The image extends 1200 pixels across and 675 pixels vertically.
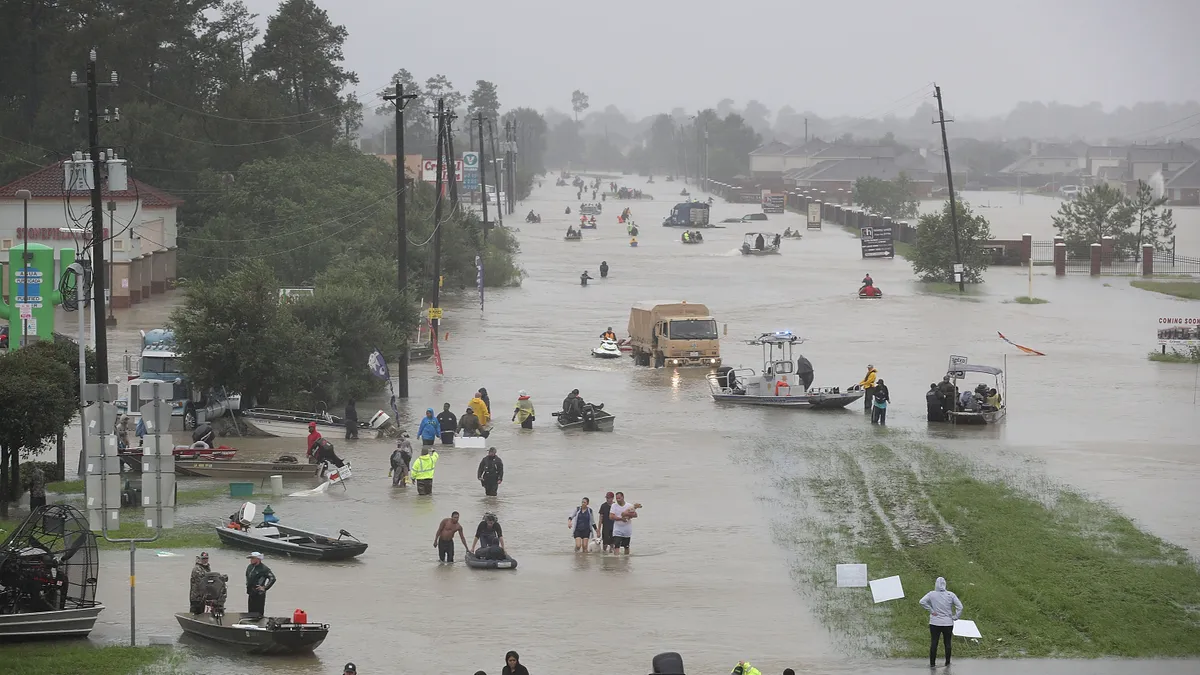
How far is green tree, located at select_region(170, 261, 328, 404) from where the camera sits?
1443 inches

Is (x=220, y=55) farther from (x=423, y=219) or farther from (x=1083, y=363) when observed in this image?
(x=1083, y=363)

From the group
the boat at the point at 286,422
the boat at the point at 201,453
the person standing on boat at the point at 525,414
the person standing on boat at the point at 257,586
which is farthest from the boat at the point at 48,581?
the person standing on boat at the point at 525,414

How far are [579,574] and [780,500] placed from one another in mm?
6995

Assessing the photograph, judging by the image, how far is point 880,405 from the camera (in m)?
39.0

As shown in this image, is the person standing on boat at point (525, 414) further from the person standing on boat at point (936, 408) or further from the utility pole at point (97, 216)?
the utility pole at point (97, 216)

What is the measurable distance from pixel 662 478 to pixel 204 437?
9704 millimetres


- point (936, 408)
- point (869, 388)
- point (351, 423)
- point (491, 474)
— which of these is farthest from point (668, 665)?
point (869, 388)

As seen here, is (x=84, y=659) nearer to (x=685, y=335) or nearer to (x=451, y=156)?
(x=685, y=335)

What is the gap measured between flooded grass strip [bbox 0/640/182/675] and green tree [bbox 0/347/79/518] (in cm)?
788

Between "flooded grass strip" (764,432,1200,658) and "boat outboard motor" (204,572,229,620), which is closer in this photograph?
"boat outboard motor" (204,572,229,620)

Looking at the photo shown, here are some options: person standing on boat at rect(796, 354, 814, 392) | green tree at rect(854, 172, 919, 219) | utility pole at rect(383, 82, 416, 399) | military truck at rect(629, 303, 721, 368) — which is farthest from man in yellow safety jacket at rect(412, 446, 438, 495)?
green tree at rect(854, 172, 919, 219)

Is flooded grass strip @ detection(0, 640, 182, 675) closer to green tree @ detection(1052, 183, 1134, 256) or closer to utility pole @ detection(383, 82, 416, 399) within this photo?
utility pole @ detection(383, 82, 416, 399)

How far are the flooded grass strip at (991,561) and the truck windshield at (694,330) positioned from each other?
18.0 meters

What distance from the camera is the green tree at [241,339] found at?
36656mm
